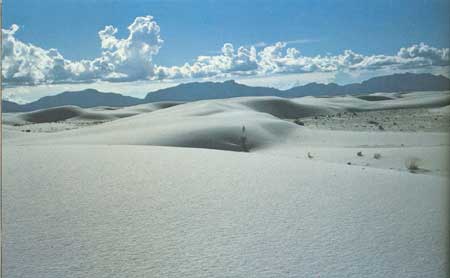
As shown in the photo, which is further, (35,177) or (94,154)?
(94,154)

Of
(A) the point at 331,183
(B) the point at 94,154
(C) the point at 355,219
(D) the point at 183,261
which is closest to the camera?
(D) the point at 183,261

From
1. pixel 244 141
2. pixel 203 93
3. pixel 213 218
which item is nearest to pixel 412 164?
pixel 213 218

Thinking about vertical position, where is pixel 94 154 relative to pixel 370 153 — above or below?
above

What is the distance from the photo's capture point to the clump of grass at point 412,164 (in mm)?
7119

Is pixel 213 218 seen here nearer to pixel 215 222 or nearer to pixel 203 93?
pixel 215 222

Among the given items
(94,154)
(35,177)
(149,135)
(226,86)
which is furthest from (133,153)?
(226,86)

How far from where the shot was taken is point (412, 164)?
7.25 metres

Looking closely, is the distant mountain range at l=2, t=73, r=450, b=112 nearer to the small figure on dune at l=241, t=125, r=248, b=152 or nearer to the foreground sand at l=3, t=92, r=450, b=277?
the small figure on dune at l=241, t=125, r=248, b=152

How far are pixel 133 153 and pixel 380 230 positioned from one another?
12.9 ft

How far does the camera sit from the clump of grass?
7119mm

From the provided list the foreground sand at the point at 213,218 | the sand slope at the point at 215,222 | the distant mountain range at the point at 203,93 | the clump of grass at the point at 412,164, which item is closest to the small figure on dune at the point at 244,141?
the clump of grass at the point at 412,164

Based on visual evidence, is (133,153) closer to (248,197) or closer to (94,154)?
(94,154)

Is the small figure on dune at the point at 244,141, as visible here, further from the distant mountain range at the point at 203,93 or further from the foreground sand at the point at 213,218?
the distant mountain range at the point at 203,93

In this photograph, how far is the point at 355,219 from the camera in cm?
348
